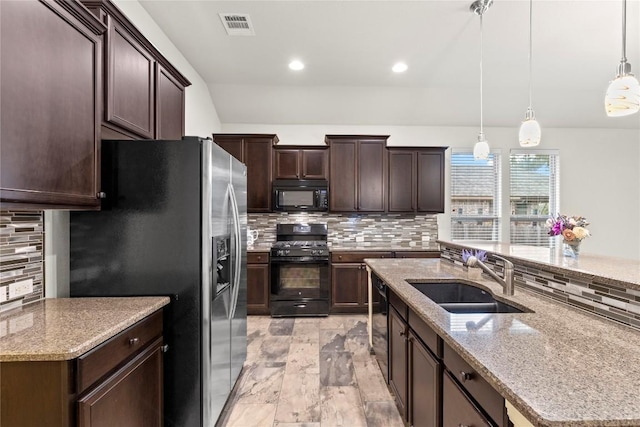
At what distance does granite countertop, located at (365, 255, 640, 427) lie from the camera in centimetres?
73

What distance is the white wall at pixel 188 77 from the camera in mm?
2449

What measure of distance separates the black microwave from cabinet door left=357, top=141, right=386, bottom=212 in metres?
0.55

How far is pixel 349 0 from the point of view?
2.44m

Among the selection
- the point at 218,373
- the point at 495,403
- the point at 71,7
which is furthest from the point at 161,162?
the point at 495,403

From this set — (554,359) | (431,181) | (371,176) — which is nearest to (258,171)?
(371,176)

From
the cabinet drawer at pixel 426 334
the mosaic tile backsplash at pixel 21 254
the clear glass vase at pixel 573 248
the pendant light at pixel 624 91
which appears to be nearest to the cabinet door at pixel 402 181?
the clear glass vase at pixel 573 248

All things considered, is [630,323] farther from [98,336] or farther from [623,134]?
[623,134]

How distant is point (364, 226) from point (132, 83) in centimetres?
362

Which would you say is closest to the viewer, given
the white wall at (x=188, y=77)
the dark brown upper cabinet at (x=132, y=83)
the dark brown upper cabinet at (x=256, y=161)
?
the dark brown upper cabinet at (x=132, y=83)

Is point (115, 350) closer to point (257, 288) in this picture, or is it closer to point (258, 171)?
point (257, 288)

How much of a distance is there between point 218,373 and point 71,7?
205cm

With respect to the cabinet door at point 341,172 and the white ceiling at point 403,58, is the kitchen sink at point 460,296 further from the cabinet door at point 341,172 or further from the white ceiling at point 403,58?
the cabinet door at point 341,172

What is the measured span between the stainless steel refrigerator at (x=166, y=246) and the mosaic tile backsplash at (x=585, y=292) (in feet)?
6.31

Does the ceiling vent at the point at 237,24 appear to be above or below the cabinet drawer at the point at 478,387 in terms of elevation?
above
